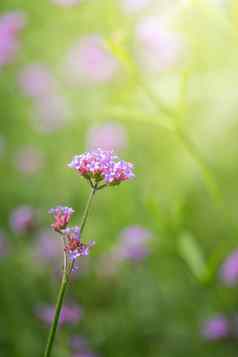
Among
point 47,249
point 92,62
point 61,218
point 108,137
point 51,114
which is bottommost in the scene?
point 61,218

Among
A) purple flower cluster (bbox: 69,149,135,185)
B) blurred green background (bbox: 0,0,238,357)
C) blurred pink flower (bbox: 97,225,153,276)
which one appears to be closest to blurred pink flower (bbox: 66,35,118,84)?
blurred green background (bbox: 0,0,238,357)

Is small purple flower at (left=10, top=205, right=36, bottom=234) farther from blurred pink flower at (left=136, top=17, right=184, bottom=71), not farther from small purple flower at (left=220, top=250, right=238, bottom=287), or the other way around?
blurred pink flower at (left=136, top=17, right=184, bottom=71)

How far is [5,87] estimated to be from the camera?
321 centimetres

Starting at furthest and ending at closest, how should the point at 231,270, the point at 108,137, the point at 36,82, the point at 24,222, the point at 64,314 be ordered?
the point at 36,82
the point at 108,137
the point at 231,270
the point at 24,222
the point at 64,314

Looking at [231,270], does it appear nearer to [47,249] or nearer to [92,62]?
[47,249]

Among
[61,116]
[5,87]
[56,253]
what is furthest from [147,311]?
[5,87]

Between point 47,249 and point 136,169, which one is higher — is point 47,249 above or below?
below

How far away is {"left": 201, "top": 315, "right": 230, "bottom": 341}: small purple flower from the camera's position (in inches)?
68.7

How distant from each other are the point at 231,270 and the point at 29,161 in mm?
1028

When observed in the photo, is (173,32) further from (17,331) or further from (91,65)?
(17,331)

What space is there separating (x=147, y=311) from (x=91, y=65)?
114 centimetres

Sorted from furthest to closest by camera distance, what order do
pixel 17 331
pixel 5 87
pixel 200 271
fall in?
pixel 5 87, pixel 17 331, pixel 200 271

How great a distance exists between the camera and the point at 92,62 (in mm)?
2777

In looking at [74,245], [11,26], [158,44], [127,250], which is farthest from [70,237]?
[158,44]
